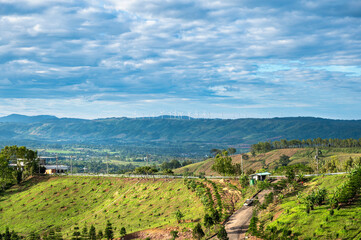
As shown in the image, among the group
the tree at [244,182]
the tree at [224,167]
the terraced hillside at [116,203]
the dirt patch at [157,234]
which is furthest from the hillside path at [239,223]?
the tree at [224,167]

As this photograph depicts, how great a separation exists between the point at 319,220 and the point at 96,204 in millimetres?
94203

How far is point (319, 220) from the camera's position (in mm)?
68688

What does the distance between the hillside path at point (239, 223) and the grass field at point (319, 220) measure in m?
4.77

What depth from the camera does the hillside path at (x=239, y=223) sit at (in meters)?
78.0

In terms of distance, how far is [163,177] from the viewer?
482 ft

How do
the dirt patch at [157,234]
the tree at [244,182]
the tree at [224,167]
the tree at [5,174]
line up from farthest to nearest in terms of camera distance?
the tree at [5,174] < the tree at [224,167] < the tree at [244,182] < the dirt patch at [157,234]

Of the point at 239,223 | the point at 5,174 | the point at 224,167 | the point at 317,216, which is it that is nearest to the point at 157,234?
the point at 239,223

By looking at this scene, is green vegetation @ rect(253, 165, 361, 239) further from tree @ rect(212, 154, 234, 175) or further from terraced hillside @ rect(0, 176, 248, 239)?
tree @ rect(212, 154, 234, 175)

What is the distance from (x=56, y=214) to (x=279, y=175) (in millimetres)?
86181

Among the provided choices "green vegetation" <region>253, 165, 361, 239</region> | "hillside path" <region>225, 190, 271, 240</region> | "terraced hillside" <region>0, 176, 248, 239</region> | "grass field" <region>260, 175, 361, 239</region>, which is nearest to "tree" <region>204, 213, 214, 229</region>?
"hillside path" <region>225, 190, 271, 240</region>

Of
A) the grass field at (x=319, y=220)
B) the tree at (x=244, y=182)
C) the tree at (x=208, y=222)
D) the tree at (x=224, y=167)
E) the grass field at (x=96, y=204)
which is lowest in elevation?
the grass field at (x=96, y=204)

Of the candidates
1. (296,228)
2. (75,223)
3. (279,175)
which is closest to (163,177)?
(75,223)

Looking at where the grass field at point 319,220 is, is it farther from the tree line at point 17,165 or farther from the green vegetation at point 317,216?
the tree line at point 17,165

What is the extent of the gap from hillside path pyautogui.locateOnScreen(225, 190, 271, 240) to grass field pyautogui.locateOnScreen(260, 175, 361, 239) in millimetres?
4770
